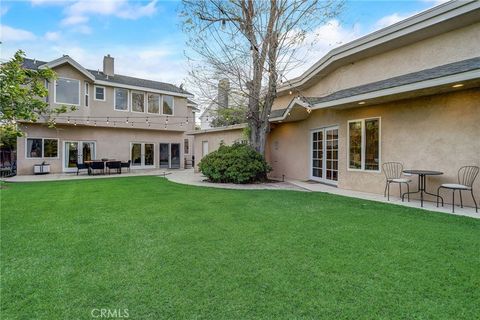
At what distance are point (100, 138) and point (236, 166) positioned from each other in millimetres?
11872

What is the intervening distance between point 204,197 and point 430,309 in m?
6.34

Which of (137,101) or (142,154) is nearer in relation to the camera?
(137,101)

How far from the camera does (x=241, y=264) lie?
11.1 ft

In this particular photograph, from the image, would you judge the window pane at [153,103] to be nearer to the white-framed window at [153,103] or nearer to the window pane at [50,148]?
the white-framed window at [153,103]

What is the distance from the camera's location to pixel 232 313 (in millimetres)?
2396

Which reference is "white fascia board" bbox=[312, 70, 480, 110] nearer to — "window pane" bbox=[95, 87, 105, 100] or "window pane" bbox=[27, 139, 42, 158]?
"window pane" bbox=[95, 87, 105, 100]

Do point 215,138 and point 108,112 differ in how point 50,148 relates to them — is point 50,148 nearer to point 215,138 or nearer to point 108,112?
point 108,112

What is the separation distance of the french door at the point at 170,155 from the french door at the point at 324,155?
1299 centimetres

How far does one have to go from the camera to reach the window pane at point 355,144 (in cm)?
917

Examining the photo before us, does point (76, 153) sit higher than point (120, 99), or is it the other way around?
point (120, 99)

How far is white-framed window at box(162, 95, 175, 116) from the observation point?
67.7 ft

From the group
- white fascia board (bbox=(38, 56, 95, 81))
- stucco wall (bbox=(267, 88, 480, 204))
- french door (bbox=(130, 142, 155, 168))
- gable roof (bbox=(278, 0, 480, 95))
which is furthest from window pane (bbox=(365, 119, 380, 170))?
white fascia board (bbox=(38, 56, 95, 81))

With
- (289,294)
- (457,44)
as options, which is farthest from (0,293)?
(457,44)

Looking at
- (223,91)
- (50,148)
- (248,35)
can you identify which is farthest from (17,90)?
(50,148)
